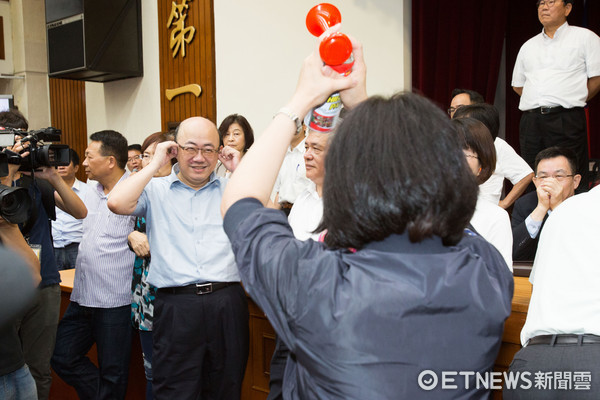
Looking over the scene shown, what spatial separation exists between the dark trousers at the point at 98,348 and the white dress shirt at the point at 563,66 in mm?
2933

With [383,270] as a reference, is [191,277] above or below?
below

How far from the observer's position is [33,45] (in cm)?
737

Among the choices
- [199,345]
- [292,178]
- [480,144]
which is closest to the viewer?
[480,144]

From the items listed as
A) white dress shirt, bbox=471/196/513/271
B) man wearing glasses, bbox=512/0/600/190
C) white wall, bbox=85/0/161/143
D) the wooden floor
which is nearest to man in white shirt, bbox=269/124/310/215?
the wooden floor

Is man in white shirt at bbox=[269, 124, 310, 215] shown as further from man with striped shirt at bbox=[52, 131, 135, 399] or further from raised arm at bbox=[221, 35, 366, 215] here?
raised arm at bbox=[221, 35, 366, 215]

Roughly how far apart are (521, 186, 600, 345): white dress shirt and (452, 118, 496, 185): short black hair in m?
0.58

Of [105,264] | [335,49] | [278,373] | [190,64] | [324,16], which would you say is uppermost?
[190,64]

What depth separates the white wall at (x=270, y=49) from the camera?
4.18m

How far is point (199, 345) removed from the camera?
2.11m

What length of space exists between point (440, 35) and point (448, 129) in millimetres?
3592

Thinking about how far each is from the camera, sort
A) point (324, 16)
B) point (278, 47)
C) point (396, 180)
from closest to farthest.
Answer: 1. point (396, 180)
2. point (324, 16)
3. point (278, 47)

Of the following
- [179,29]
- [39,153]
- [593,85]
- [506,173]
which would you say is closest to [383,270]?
[39,153]

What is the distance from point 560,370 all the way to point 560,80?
2.94 meters

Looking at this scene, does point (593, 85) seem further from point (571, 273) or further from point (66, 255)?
point (66, 255)
